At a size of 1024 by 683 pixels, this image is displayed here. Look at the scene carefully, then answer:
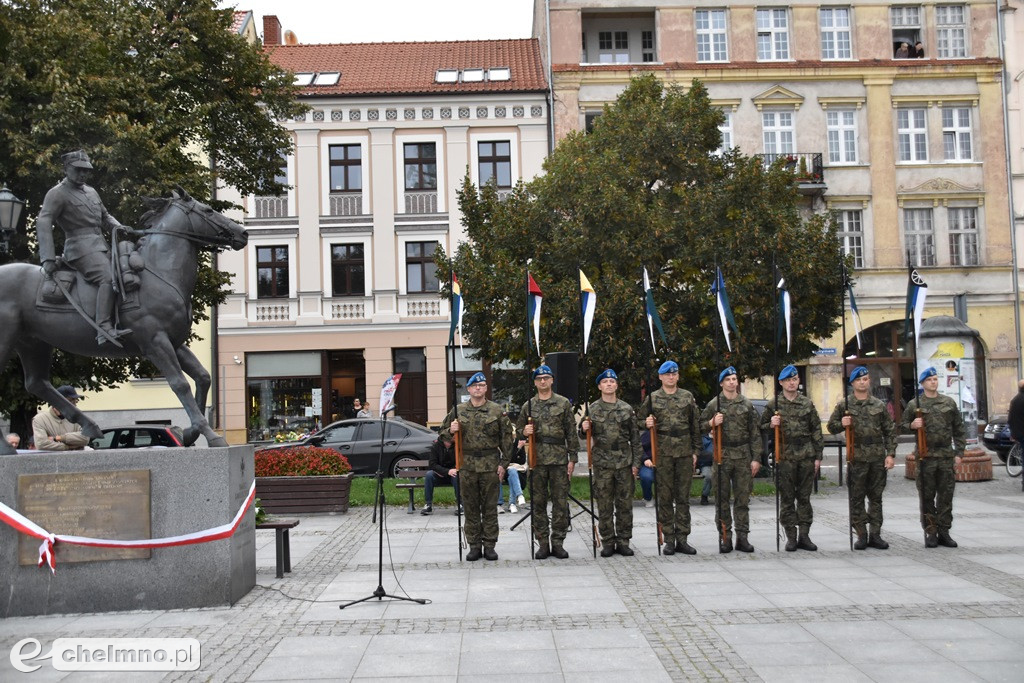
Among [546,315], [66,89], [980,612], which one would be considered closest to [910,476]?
[546,315]

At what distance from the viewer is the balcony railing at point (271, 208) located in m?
33.2

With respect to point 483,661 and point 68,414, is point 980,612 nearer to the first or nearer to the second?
point 483,661

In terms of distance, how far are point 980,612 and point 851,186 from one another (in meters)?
28.5

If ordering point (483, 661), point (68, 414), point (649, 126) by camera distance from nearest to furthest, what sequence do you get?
1. point (483, 661)
2. point (68, 414)
3. point (649, 126)

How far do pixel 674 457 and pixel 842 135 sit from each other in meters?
26.5

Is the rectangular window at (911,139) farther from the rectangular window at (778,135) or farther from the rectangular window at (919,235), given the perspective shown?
the rectangular window at (778,135)

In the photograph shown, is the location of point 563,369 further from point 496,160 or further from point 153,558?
point 496,160

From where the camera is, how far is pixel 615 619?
25.0 feet

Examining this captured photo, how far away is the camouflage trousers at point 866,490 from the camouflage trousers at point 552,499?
3.16 m

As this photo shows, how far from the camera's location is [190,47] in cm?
2266

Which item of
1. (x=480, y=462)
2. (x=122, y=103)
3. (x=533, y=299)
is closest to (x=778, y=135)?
(x=122, y=103)

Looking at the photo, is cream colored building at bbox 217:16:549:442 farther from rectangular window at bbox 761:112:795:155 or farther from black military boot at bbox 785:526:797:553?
black military boot at bbox 785:526:797:553

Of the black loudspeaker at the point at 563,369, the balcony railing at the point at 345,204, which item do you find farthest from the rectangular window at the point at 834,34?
the black loudspeaker at the point at 563,369

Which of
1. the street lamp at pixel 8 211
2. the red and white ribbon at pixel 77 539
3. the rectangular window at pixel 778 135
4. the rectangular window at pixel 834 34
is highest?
the rectangular window at pixel 834 34
